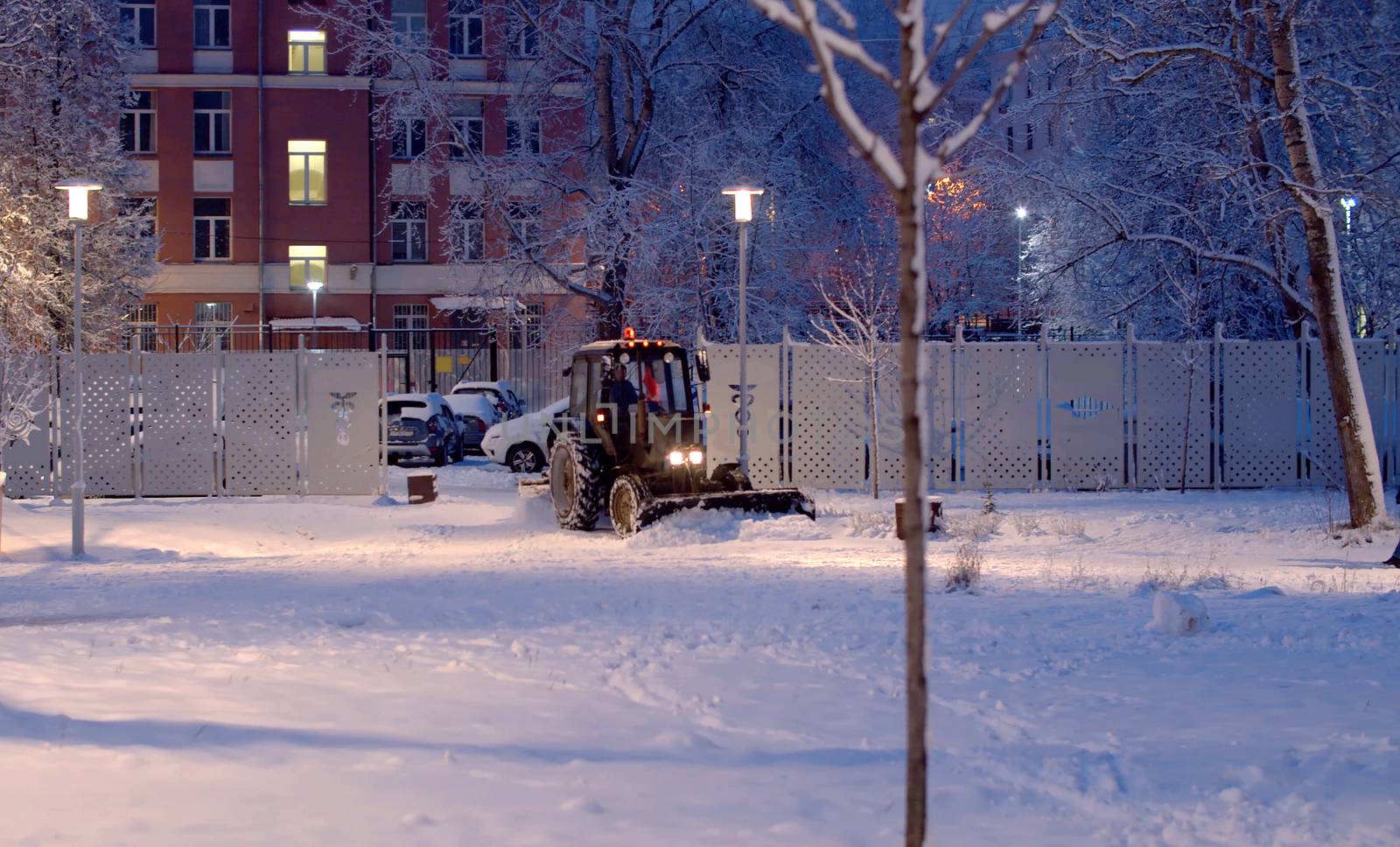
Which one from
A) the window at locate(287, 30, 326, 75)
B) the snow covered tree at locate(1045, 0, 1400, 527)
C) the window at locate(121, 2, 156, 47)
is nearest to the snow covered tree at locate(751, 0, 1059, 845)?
the snow covered tree at locate(1045, 0, 1400, 527)

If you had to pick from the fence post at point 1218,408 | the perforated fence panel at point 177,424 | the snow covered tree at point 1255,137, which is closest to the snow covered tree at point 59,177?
the perforated fence panel at point 177,424

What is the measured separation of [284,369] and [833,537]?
30.8 ft

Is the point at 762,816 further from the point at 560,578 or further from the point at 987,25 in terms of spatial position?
the point at 560,578

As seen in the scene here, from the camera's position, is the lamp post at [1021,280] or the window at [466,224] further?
the lamp post at [1021,280]

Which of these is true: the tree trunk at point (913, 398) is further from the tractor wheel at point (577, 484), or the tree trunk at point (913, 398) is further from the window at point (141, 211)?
the window at point (141, 211)

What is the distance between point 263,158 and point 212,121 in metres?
2.12

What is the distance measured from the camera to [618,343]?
17.4 metres

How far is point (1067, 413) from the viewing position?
20953 mm

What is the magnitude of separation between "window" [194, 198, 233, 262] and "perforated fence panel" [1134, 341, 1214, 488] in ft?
108

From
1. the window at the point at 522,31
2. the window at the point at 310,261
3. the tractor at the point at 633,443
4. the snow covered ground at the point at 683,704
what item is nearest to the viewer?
the snow covered ground at the point at 683,704

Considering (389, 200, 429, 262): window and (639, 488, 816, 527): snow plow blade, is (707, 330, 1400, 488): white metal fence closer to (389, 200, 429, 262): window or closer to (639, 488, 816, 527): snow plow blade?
(639, 488, 816, 527): snow plow blade

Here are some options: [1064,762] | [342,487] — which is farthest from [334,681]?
[342,487]

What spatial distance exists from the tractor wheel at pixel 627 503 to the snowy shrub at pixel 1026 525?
431 centimetres

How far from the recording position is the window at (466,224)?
2756cm
